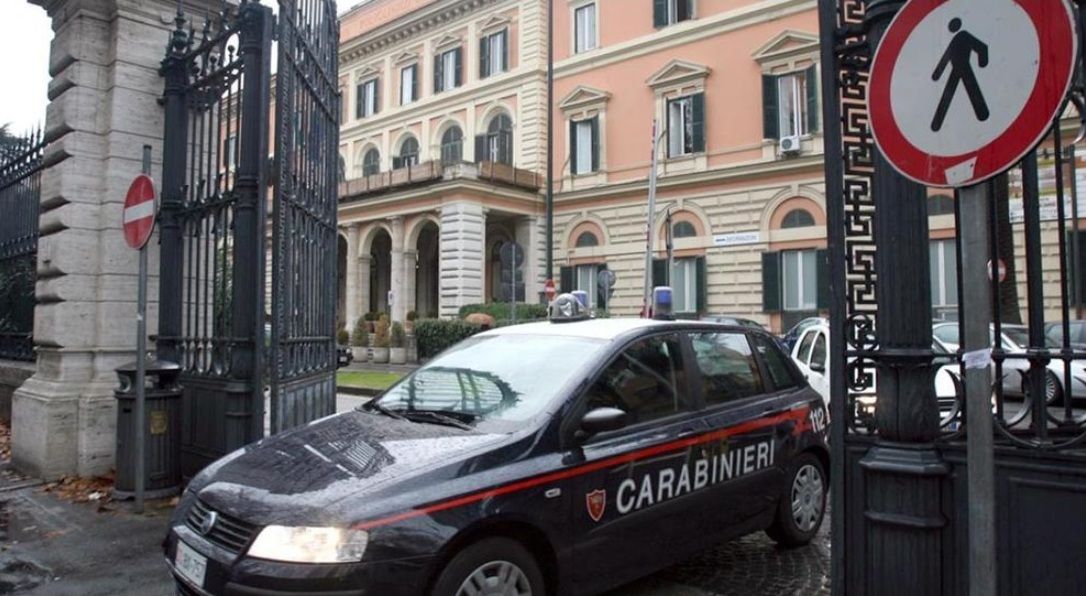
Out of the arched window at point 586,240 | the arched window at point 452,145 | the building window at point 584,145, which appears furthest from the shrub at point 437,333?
the arched window at point 452,145

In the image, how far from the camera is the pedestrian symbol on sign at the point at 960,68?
222 centimetres

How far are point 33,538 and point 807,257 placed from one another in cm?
2254

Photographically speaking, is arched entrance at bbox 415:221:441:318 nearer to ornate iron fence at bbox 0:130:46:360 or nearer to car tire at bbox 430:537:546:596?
ornate iron fence at bbox 0:130:46:360

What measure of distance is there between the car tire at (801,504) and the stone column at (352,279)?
91.1 ft

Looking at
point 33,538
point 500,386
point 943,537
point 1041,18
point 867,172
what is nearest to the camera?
point 1041,18

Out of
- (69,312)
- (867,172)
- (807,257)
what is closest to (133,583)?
(69,312)

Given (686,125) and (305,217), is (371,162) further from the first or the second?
(305,217)

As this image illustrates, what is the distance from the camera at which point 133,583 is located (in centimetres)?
446

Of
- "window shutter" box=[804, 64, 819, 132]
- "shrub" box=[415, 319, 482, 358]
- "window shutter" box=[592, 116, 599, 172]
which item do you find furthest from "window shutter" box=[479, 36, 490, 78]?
"window shutter" box=[804, 64, 819, 132]

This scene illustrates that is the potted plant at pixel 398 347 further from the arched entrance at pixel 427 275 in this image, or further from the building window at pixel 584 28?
the building window at pixel 584 28

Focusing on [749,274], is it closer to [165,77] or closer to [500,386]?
[165,77]

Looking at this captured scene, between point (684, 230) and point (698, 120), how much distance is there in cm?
392

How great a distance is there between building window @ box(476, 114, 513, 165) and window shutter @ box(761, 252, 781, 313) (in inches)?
468

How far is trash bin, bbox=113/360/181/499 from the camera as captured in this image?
6203mm
